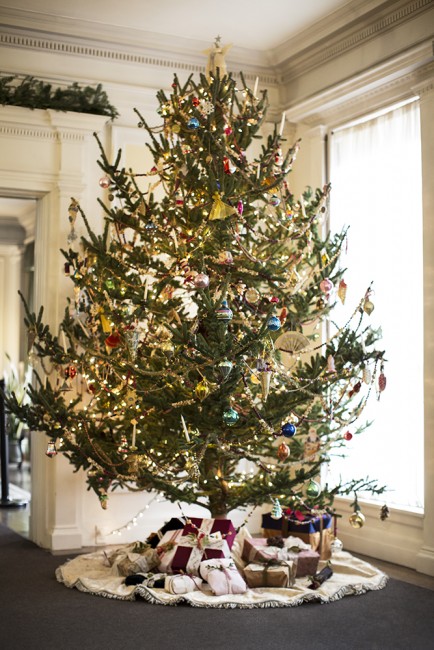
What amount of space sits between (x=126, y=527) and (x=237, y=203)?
2169 millimetres

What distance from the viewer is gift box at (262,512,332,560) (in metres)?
4.83

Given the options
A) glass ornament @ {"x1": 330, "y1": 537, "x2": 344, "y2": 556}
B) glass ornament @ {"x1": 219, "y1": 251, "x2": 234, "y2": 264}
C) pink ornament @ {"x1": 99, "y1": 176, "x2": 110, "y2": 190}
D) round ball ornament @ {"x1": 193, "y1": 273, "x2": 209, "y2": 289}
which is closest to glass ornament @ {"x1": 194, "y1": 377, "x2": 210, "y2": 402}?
round ball ornament @ {"x1": 193, "y1": 273, "x2": 209, "y2": 289}

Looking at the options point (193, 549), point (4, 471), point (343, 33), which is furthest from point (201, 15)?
point (4, 471)

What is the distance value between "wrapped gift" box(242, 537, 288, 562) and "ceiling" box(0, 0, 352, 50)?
3082mm

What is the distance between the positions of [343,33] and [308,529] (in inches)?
117

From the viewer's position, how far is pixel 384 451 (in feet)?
17.4

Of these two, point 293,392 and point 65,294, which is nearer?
point 293,392

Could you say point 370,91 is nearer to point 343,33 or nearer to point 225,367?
point 343,33

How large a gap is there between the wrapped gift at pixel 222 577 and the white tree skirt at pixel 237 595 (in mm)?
38

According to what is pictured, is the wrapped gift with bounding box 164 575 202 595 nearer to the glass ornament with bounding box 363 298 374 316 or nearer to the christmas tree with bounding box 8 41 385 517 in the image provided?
the christmas tree with bounding box 8 41 385 517

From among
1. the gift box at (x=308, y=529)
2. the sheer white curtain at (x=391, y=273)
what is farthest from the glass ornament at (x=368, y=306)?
the gift box at (x=308, y=529)

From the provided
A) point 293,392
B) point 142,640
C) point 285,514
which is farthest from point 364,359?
point 142,640

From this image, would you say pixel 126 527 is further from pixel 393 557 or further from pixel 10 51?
pixel 10 51

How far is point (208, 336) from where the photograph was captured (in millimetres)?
4184
